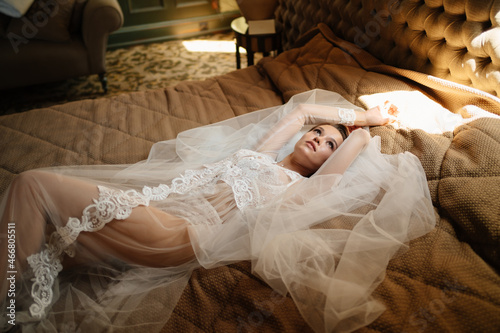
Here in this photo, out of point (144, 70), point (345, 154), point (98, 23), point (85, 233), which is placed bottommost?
point (144, 70)

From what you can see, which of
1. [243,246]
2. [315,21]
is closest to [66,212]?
[243,246]

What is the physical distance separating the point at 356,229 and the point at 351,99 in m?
0.86

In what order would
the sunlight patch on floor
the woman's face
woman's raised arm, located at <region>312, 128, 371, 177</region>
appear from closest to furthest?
woman's raised arm, located at <region>312, 128, 371, 177</region>
the woman's face
the sunlight patch on floor

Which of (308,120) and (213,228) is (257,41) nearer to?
(308,120)

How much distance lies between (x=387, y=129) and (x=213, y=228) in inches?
34.1

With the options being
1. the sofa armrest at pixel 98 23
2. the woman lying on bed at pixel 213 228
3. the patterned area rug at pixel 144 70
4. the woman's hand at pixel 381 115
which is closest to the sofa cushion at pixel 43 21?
the sofa armrest at pixel 98 23

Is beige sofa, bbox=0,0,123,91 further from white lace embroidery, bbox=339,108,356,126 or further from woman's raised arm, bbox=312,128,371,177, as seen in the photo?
woman's raised arm, bbox=312,128,371,177

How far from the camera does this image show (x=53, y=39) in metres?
2.92

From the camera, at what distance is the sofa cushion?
112 inches

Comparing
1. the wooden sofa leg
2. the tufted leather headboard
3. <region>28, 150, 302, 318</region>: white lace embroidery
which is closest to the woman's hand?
the tufted leather headboard

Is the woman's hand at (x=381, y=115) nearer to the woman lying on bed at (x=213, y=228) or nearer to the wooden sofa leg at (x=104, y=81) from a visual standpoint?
the woman lying on bed at (x=213, y=228)

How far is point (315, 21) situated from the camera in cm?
256

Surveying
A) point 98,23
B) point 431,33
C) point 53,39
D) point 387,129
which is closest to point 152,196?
point 387,129

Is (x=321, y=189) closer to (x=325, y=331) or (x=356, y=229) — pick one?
(x=356, y=229)
